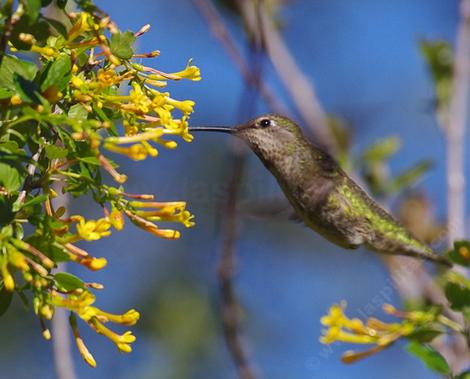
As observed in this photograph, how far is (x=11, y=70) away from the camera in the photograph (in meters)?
1.67

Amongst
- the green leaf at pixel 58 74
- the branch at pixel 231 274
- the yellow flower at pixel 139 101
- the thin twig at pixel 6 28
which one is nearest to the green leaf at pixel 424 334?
the branch at pixel 231 274

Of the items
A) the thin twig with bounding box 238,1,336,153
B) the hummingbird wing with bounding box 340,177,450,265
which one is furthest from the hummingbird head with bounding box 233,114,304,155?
the thin twig with bounding box 238,1,336,153

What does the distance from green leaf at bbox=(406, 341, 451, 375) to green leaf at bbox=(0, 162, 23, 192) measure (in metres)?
1.55

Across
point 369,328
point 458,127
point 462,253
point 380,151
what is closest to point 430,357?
point 369,328

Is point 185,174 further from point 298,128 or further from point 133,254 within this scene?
point 298,128

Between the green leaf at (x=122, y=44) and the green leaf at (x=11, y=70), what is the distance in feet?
0.77

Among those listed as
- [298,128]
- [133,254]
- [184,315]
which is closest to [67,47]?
[298,128]

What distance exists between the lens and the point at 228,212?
3436 millimetres

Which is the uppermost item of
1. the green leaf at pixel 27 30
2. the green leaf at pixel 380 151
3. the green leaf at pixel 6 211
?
the green leaf at pixel 27 30

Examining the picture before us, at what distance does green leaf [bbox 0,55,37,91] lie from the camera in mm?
1669

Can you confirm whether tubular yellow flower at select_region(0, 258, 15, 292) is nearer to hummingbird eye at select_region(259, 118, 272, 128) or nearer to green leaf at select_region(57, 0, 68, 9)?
green leaf at select_region(57, 0, 68, 9)

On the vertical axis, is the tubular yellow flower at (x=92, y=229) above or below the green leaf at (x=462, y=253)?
above

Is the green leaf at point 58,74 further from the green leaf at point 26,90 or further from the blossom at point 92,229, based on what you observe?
the blossom at point 92,229

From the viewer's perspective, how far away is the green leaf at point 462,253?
2.47 metres
